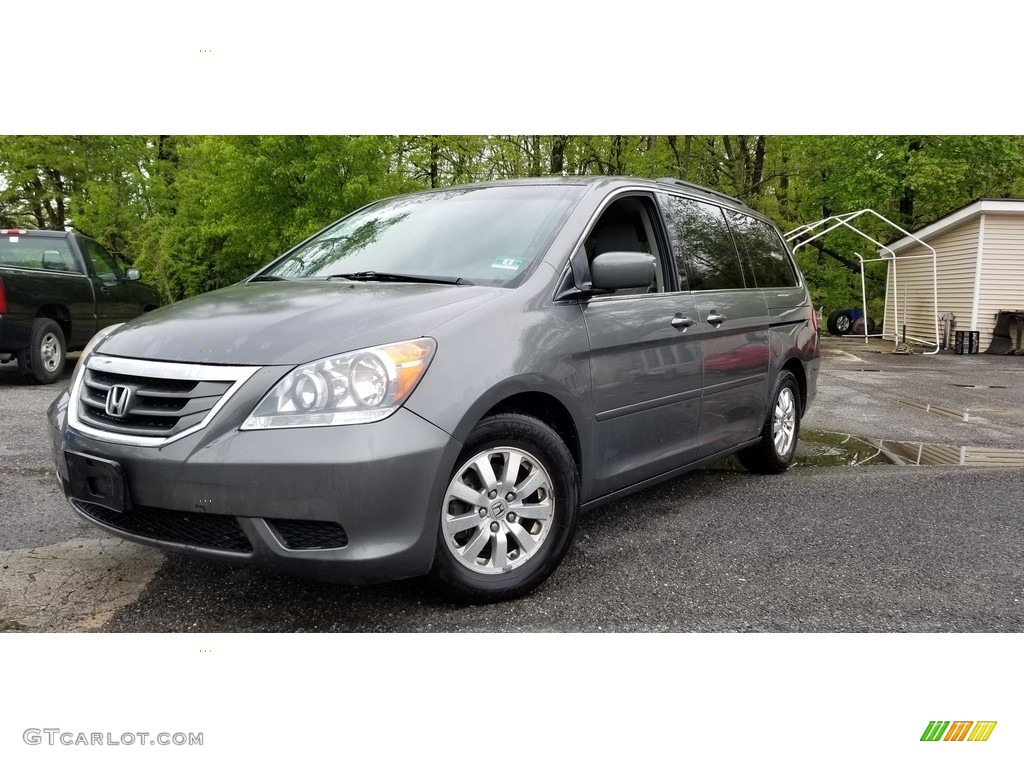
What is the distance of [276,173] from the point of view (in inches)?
597

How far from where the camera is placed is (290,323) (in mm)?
2684

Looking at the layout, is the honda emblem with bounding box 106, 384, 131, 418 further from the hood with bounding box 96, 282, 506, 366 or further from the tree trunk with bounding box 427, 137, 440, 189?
the tree trunk with bounding box 427, 137, 440, 189

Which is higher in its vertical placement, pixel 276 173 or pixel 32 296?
pixel 276 173

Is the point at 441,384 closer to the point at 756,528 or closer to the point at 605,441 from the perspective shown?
the point at 605,441

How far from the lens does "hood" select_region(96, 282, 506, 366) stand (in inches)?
101

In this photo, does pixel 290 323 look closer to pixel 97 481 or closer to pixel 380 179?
pixel 97 481

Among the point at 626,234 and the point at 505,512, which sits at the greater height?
A: the point at 626,234

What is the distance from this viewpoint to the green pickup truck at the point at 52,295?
27.9 ft

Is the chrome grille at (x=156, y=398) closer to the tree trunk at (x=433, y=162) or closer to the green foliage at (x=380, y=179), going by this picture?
the green foliage at (x=380, y=179)

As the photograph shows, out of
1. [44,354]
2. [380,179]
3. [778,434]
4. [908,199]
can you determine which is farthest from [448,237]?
[908,199]

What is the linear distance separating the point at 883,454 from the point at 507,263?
420 centimetres

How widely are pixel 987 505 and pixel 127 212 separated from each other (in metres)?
24.0

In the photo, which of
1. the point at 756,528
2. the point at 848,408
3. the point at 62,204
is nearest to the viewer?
the point at 756,528

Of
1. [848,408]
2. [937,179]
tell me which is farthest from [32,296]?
[937,179]
